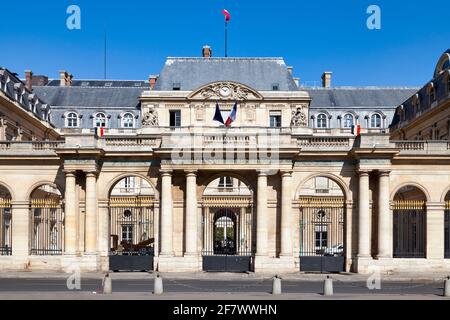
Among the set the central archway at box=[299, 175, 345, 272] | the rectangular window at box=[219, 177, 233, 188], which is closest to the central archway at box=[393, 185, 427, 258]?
the central archway at box=[299, 175, 345, 272]

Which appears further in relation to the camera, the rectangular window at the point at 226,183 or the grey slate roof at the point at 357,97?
the grey slate roof at the point at 357,97

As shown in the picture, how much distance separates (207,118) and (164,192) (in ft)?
74.0

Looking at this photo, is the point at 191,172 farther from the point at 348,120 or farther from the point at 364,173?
the point at 348,120

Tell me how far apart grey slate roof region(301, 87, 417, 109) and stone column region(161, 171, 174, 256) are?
33.5m

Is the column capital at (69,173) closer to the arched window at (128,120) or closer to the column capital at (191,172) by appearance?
the column capital at (191,172)

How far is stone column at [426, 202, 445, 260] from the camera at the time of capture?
33.4m

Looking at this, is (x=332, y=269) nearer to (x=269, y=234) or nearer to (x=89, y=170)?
(x=269, y=234)

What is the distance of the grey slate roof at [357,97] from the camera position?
64.6m

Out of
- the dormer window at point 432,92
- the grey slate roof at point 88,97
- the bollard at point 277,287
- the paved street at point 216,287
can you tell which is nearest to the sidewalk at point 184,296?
the bollard at point 277,287

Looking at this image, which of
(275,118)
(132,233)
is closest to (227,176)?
(132,233)

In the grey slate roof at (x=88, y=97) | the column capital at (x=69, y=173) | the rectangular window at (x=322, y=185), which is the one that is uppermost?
the grey slate roof at (x=88, y=97)

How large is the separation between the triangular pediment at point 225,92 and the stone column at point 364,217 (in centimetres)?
2291

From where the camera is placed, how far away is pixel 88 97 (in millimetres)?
65375

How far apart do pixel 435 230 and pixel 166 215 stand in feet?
42.2
